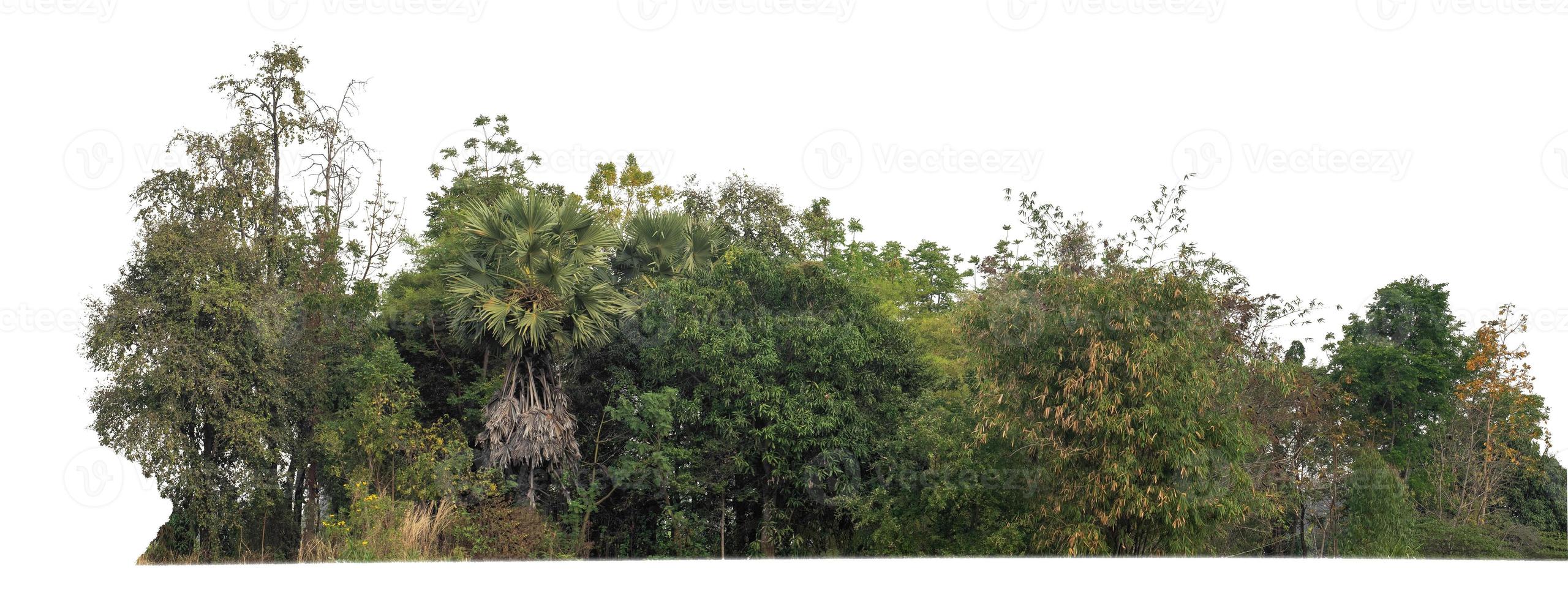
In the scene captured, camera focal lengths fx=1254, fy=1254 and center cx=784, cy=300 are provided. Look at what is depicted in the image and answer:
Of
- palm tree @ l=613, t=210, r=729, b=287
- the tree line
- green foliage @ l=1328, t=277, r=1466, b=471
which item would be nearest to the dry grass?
the tree line

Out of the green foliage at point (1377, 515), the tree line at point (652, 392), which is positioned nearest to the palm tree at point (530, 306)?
the tree line at point (652, 392)

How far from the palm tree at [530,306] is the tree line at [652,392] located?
0.06 metres

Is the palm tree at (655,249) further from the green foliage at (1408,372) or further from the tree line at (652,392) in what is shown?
the green foliage at (1408,372)

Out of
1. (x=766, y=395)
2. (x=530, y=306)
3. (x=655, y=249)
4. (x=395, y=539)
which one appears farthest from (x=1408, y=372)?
(x=395, y=539)

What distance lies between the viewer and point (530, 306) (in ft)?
65.7

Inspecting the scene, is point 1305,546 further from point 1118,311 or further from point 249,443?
point 249,443

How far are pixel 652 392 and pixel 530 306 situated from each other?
11.3ft

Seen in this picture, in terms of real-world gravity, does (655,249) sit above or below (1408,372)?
above

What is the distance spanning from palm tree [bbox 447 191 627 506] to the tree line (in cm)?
6

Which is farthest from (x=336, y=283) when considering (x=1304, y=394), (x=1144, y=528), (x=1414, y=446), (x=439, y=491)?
(x=1414, y=446)

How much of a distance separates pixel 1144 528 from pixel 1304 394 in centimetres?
1204

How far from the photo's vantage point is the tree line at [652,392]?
17297mm

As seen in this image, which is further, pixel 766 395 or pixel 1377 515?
pixel 1377 515

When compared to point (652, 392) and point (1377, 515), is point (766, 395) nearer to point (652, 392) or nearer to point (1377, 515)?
point (652, 392)
